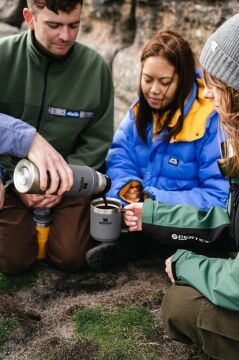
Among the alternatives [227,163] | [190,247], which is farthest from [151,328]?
[227,163]

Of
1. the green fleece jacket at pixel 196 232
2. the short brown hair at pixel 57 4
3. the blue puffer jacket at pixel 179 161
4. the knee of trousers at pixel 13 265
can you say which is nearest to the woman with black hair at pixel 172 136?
the blue puffer jacket at pixel 179 161

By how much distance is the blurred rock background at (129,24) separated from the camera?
17.5 ft

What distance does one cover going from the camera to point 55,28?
11.6 ft

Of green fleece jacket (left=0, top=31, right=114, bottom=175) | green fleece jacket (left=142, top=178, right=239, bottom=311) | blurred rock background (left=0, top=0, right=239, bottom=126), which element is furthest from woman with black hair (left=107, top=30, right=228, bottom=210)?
blurred rock background (left=0, top=0, right=239, bottom=126)

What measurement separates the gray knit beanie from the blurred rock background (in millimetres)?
2522

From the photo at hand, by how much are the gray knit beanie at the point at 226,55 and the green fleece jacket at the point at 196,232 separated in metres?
0.61

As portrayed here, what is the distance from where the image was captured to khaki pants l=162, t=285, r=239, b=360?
2.41m

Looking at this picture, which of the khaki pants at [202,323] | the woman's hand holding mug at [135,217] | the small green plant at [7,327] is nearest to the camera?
the khaki pants at [202,323]

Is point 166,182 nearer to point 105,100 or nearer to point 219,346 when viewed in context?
point 105,100

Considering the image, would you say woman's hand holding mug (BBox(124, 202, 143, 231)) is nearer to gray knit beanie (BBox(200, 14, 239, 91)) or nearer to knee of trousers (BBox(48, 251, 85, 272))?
knee of trousers (BBox(48, 251, 85, 272))

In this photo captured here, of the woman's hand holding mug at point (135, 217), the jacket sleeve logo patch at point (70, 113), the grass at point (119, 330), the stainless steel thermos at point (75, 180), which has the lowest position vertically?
the grass at point (119, 330)

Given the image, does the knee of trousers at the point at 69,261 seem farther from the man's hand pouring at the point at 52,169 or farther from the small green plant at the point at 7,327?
the man's hand pouring at the point at 52,169

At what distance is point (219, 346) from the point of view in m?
2.45

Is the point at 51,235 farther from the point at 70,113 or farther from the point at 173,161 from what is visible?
the point at 173,161
